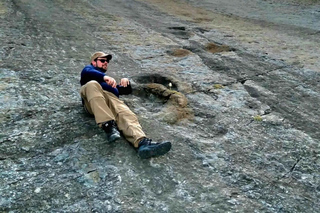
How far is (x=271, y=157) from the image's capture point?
16.2ft

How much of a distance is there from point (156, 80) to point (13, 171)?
4.19 metres

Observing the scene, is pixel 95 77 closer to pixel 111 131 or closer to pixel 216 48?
pixel 111 131

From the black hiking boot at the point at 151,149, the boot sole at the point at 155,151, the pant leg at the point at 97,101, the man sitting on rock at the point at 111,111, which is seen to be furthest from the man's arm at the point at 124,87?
the boot sole at the point at 155,151

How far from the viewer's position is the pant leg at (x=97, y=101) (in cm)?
461

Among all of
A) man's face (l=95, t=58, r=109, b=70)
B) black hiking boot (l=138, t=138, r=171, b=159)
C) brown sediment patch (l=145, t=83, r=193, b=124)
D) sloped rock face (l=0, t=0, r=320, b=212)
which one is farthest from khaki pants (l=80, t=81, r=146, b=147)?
brown sediment patch (l=145, t=83, r=193, b=124)

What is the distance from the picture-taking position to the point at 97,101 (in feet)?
15.5

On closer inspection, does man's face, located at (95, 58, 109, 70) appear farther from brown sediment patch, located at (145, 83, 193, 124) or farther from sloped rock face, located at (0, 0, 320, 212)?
brown sediment patch, located at (145, 83, 193, 124)

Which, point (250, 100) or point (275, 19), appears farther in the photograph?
point (275, 19)

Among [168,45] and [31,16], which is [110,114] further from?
[31,16]

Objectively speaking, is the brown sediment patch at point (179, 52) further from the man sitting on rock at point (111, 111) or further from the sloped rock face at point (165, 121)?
the man sitting on rock at point (111, 111)

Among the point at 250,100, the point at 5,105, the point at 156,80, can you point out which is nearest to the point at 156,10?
the point at 156,80

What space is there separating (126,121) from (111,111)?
297 millimetres

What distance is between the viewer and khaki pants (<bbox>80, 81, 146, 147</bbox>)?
4.59 meters

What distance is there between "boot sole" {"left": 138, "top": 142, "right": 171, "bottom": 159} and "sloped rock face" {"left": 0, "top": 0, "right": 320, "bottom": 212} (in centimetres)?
12
